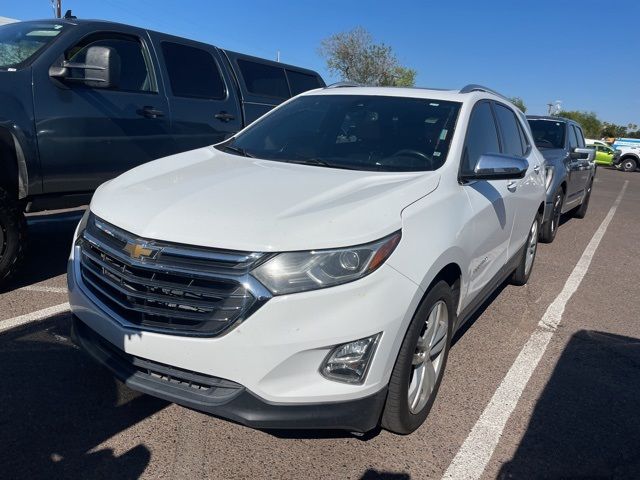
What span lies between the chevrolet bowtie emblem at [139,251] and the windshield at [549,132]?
7.66 m

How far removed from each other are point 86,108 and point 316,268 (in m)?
3.21

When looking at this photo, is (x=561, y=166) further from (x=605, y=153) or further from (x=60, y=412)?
(x=605, y=153)

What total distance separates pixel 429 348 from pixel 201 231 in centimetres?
135

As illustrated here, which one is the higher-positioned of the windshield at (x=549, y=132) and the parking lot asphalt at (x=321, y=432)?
the windshield at (x=549, y=132)

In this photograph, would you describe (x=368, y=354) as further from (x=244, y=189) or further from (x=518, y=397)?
(x=518, y=397)

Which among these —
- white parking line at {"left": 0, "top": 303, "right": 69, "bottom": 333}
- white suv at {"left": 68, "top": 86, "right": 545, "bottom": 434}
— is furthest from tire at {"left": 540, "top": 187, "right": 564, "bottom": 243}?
white parking line at {"left": 0, "top": 303, "right": 69, "bottom": 333}

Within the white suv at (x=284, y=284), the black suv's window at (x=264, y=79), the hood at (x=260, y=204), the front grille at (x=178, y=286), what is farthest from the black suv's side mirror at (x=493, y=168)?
the black suv's window at (x=264, y=79)

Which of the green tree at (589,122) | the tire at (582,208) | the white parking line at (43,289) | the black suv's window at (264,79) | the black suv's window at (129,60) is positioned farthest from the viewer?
the green tree at (589,122)

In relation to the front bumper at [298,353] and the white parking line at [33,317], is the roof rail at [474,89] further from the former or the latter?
the white parking line at [33,317]

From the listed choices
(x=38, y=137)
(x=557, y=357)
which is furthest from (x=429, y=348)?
(x=38, y=137)

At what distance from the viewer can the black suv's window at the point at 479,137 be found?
355 cm

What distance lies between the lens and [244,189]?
2850 mm

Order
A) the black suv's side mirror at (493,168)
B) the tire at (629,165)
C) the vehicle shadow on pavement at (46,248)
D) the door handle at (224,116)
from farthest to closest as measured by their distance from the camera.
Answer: the tire at (629,165) < the door handle at (224,116) < the vehicle shadow on pavement at (46,248) < the black suv's side mirror at (493,168)

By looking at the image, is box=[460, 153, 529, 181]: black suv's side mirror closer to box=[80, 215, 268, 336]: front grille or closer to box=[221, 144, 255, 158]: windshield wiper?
box=[221, 144, 255, 158]: windshield wiper
